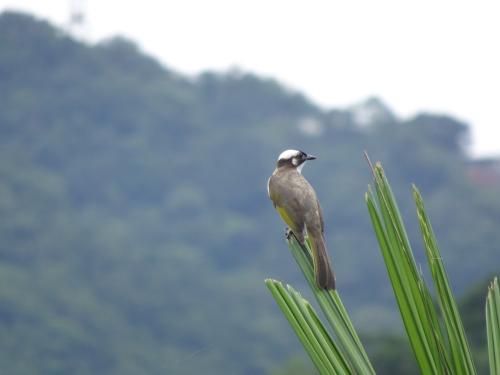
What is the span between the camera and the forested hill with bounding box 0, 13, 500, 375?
43.4 m

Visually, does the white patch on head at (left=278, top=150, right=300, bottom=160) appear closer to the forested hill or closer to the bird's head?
the bird's head

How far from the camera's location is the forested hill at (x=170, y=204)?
43438mm

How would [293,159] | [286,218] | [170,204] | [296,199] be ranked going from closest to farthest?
[286,218] < [296,199] < [293,159] < [170,204]

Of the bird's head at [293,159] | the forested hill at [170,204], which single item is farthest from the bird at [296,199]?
the forested hill at [170,204]

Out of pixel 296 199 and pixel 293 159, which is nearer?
pixel 296 199

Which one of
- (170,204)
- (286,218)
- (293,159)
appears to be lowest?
(286,218)

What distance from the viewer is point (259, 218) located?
228ft

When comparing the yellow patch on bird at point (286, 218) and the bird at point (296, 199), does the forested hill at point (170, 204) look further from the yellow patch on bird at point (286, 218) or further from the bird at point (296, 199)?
the yellow patch on bird at point (286, 218)

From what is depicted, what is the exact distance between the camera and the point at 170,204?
69312mm

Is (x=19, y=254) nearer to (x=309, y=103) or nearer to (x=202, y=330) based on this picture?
(x=202, y=330)

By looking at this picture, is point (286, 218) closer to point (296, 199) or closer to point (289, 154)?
point (296, 199)

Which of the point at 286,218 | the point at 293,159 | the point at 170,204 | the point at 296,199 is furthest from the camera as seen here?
the point at 170,204

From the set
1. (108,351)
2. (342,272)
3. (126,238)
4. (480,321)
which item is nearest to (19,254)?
(126,238)

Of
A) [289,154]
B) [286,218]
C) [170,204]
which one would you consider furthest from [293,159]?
[170,204]
